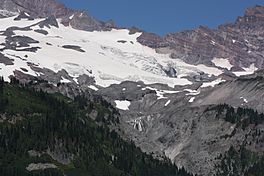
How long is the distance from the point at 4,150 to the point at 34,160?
8.52 meters

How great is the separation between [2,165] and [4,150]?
1133 cm

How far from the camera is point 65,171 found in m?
199

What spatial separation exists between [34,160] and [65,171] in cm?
884

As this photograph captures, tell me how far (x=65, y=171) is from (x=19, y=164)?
12.8 meters

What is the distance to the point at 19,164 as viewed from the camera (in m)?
194

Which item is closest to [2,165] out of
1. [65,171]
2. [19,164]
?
[19,164]

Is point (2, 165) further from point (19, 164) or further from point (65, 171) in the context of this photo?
point (65, 171)

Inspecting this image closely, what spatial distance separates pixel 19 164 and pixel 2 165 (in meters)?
6.23

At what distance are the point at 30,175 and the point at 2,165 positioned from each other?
25.2 ft

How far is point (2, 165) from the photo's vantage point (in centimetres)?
18888

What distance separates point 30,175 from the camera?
188000mm

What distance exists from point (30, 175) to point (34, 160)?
11696 millimetres

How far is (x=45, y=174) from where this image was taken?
192m
